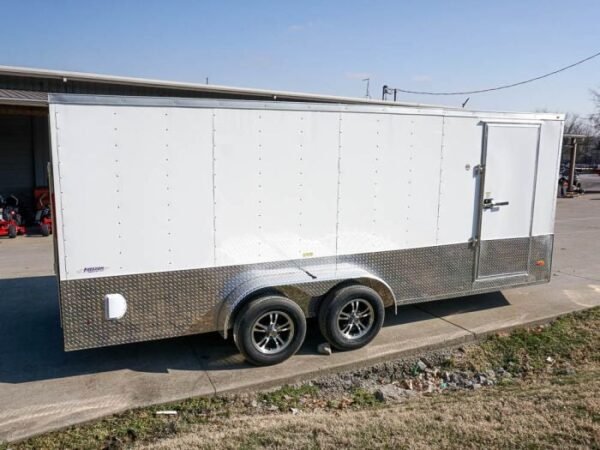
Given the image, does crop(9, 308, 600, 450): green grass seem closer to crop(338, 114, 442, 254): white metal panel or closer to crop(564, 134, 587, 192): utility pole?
crop(338, 114, 442, 254): white metal panel

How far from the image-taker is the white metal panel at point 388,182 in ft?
17.4

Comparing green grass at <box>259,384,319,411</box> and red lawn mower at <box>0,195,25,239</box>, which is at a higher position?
red lawn mower at <box>0,195,25,239</box>

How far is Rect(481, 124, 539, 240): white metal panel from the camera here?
6.09 m

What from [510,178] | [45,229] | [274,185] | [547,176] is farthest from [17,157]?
[547,176]

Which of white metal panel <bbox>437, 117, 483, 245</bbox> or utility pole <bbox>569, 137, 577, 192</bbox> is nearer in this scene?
white metal panel <bbox>437, 117, 483, 245</bbox>

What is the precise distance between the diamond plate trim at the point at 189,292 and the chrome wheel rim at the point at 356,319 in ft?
1.09

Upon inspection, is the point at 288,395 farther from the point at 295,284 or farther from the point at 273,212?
the point at 273,212

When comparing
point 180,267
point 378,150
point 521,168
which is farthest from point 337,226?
point 521,168

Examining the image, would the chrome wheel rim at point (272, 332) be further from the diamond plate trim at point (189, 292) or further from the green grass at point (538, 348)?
the green grass at point (538, 348)

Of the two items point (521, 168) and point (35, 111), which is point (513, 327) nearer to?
point (521, 168)

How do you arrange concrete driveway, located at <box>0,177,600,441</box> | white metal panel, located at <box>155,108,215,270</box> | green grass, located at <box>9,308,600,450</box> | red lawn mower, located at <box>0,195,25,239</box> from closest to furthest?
green grass, located at <box>9,308,600,450</box> → concrete driveway, located at <box>0,177,600,441</box> → white metal panel, located at <box>155,108,215,270</box> → red lawn mower, located at <box>0,195,25,239</box>

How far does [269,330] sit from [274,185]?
1424mm

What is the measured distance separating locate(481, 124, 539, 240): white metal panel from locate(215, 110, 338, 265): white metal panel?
2103 millimetres

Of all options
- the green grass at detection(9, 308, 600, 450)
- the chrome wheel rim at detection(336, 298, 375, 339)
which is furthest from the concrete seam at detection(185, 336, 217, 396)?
the chrome wheel rim at detection(336, 298, 375, 339)
